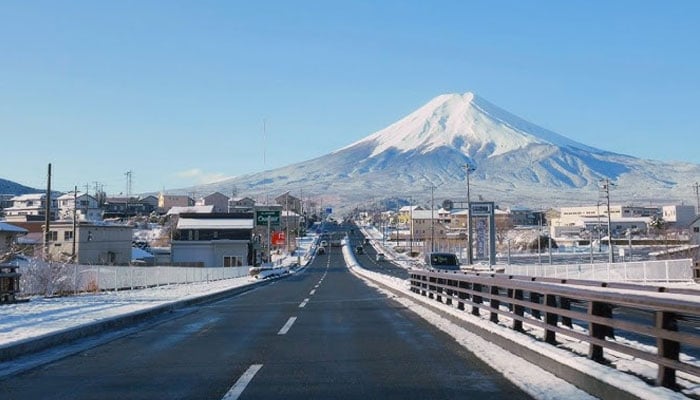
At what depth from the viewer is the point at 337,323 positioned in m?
15.5

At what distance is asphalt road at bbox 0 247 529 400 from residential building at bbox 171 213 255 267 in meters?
77.6

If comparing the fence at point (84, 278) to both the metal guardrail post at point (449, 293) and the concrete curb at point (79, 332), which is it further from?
the metal guardrail post at point (449, 293)

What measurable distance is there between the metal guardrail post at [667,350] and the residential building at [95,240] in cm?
6380

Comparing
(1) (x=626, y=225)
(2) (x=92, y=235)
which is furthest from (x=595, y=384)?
(1) (x=626, y=225)

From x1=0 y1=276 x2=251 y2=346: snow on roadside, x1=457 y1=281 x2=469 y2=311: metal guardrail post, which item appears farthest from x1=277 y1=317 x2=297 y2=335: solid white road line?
x1=457 y1=281 x2=469 y2=311: metal guardrail post

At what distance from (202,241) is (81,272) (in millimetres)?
63831

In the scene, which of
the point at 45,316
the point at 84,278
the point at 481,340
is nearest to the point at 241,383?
the point at 481,340

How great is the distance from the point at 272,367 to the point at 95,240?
6309 cm

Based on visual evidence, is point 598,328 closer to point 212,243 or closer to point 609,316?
point 609,316

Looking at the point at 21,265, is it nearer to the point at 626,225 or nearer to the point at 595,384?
the point at 595,384

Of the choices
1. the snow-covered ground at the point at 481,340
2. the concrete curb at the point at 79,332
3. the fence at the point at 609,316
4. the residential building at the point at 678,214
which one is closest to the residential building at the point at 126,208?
the residential building at the point at 678,214

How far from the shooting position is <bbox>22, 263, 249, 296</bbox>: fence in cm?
2581

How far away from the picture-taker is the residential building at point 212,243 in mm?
91125

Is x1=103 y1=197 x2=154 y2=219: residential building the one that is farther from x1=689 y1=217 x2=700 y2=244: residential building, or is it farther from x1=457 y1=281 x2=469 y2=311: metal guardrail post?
x1=457 y1=281 x2=469 y2=311: metal guardrail post
